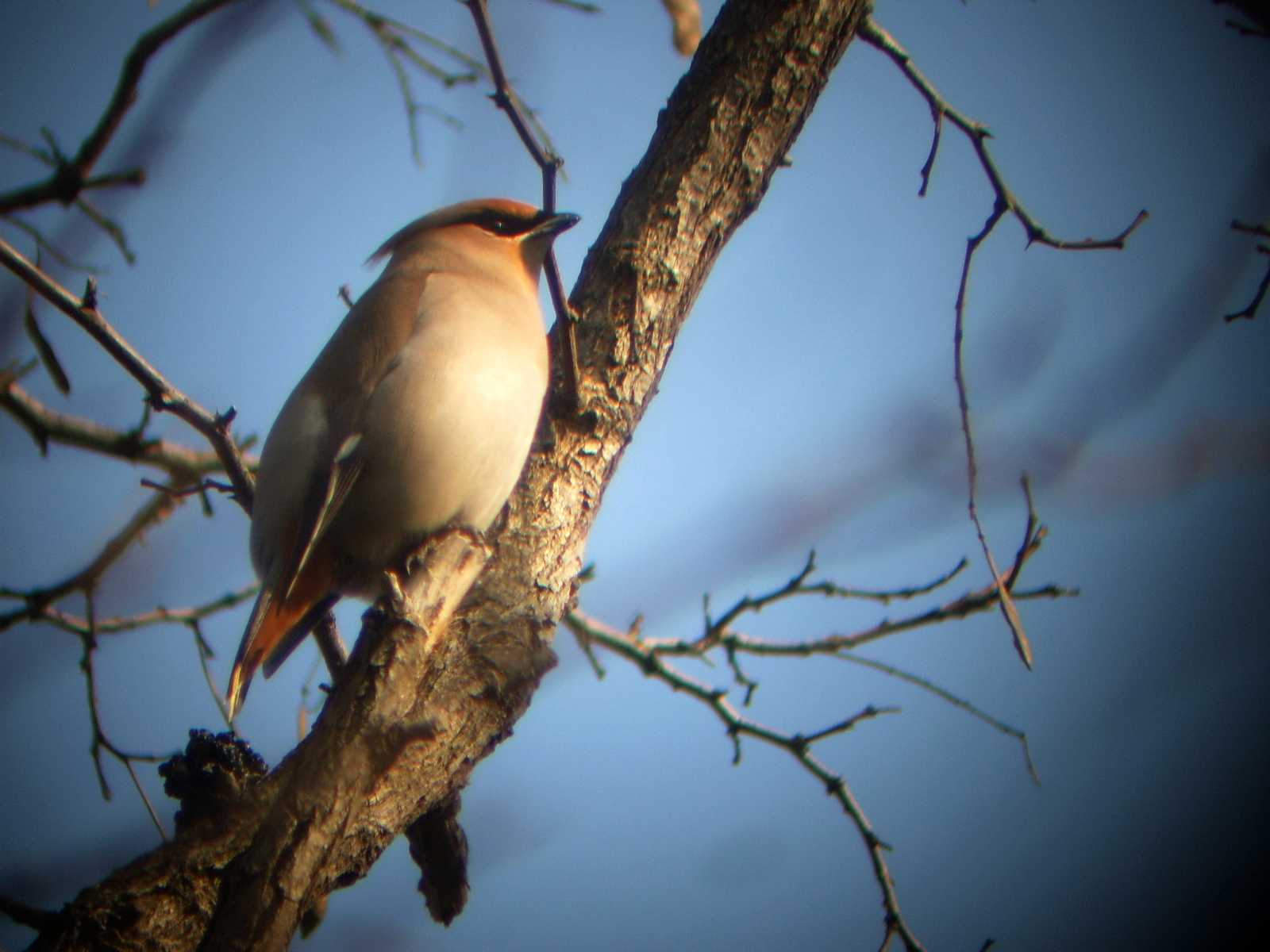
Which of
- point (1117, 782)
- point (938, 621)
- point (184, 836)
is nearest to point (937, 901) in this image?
point (1117, 782)

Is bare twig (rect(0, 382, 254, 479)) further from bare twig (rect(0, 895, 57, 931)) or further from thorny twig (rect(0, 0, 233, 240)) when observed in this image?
bare twig (rect(0, 895, 57, 931))

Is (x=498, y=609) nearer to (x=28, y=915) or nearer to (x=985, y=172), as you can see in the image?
(x=28, y=915)

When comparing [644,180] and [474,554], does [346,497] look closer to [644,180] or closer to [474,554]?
[474,554]

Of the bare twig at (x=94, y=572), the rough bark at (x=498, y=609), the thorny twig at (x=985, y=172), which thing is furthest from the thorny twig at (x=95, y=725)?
the thorny twig at (x=985, y=172)

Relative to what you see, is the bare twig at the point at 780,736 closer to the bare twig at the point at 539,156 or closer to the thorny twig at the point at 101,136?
the bare twig at the point at 539,156

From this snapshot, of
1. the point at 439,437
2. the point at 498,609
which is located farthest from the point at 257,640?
the point at 498,609
